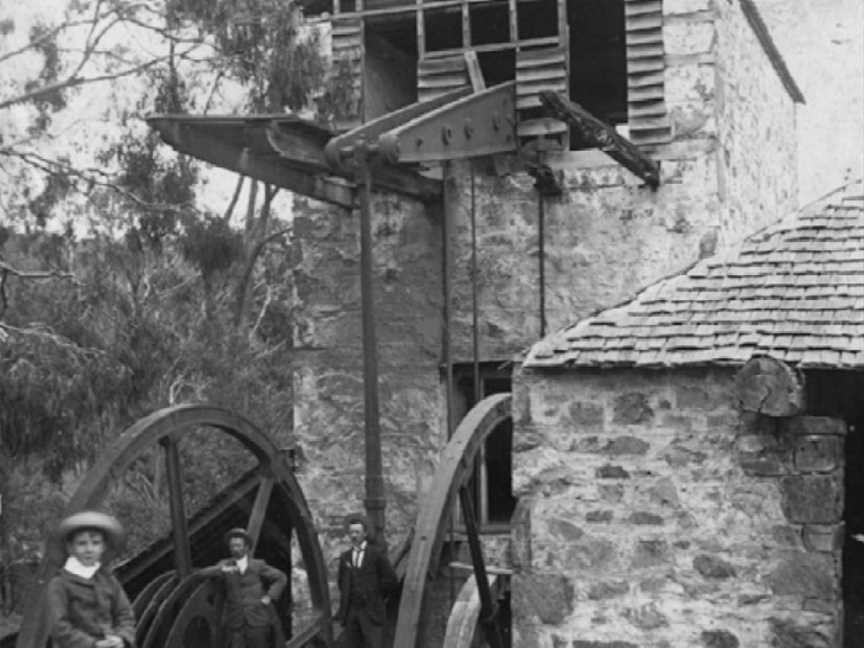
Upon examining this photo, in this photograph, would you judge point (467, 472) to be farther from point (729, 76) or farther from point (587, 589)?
point (729, 76)

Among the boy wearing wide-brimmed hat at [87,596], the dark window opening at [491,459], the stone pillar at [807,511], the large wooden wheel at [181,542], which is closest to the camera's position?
the boy wearing wide-brimmed hat at [87,596]

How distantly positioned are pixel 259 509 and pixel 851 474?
395 cm

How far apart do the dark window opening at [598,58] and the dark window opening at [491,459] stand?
9.07 ft

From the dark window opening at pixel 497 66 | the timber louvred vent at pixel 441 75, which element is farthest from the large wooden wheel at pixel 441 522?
the dark window opening at pixel 497 66

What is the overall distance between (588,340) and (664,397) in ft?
1.68

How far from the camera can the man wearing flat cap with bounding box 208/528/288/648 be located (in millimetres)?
9328

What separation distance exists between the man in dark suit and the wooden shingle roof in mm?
2011

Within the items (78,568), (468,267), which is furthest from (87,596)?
(468,267)

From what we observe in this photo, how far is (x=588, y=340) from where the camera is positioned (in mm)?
7984

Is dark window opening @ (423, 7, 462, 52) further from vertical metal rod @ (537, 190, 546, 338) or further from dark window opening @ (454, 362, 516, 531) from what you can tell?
dark window opening @ (454, 362, 516, 531)

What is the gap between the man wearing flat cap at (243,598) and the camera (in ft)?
30.6

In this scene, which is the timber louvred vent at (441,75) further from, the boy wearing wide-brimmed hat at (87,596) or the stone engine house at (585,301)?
the boy wearing wide-brimmed hat at (87,596)

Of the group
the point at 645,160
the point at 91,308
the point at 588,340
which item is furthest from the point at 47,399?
the point at 588,340

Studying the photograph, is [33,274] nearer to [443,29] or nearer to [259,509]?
[443,29]
